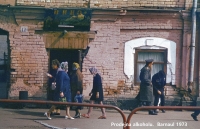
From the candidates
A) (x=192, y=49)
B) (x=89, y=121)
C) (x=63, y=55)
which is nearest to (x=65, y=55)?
(x=63, y=55)

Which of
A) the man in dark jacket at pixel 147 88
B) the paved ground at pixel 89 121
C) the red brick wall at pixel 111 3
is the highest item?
the red brick wall at pixel 111 3

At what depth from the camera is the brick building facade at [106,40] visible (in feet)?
37.9

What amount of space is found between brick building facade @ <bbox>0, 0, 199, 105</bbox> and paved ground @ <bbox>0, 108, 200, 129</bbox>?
1218 millimetres

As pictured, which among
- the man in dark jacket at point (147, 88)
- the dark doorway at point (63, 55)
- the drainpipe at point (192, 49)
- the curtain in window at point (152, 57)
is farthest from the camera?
the curtain in window at point (152, 57)

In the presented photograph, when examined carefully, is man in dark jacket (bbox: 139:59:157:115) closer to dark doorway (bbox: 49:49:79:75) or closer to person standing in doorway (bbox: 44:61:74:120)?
person standing in doorway (bbox: 44:61:74:120)

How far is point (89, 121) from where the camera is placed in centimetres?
944

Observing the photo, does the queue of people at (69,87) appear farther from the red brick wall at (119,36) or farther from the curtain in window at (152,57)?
the curtain in window at (152,57)

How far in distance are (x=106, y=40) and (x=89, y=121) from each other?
3.17 meters

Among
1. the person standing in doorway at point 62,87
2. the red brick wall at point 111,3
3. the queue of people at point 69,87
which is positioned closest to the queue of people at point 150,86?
the queue of people at point 69,87

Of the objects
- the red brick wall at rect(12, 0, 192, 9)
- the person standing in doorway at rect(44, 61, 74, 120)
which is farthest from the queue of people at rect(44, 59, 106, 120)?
the red brick wall at rect(12, 0, 192, 9)

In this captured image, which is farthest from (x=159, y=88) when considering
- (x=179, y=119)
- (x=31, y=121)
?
(x=31, y=121)

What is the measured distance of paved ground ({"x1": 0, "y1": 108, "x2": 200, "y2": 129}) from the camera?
873 cm

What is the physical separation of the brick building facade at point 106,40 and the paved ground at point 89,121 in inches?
48.0

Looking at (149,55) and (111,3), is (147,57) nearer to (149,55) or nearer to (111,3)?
(149,55)
